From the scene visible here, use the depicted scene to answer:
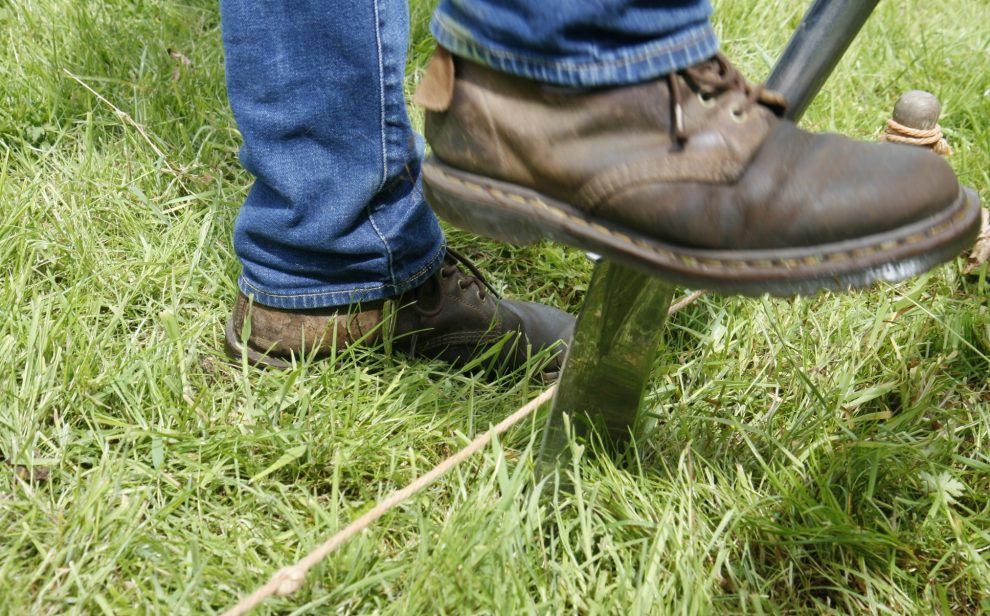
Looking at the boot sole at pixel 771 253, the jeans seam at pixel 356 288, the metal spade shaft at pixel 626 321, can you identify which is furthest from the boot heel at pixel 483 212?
the jeans seam at pixel 356 288

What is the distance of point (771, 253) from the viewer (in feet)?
3.05

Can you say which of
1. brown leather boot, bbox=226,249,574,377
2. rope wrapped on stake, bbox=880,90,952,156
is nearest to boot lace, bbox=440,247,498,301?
brown leather boot, bbox=226,249,574,377

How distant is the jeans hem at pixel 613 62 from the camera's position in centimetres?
92

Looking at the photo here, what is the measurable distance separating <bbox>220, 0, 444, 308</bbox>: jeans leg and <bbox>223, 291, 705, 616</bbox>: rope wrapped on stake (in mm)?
347

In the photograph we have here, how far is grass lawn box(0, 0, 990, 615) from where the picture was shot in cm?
110

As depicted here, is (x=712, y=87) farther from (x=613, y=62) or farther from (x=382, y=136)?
(x=382, y=136)

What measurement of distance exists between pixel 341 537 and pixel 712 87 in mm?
649

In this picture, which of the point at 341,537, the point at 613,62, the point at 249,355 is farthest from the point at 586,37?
the point at 249,355

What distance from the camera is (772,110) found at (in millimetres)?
1008

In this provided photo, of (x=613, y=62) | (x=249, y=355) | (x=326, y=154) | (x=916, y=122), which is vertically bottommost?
(x=249, y=355)

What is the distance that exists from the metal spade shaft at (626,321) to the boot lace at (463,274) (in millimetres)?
406

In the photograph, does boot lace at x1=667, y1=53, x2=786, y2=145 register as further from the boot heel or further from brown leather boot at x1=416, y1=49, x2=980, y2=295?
the boot heel

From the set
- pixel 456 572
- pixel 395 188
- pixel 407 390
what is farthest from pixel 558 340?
pixel 456 572

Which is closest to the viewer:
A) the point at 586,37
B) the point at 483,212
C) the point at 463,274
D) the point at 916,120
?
the point at 586,37
